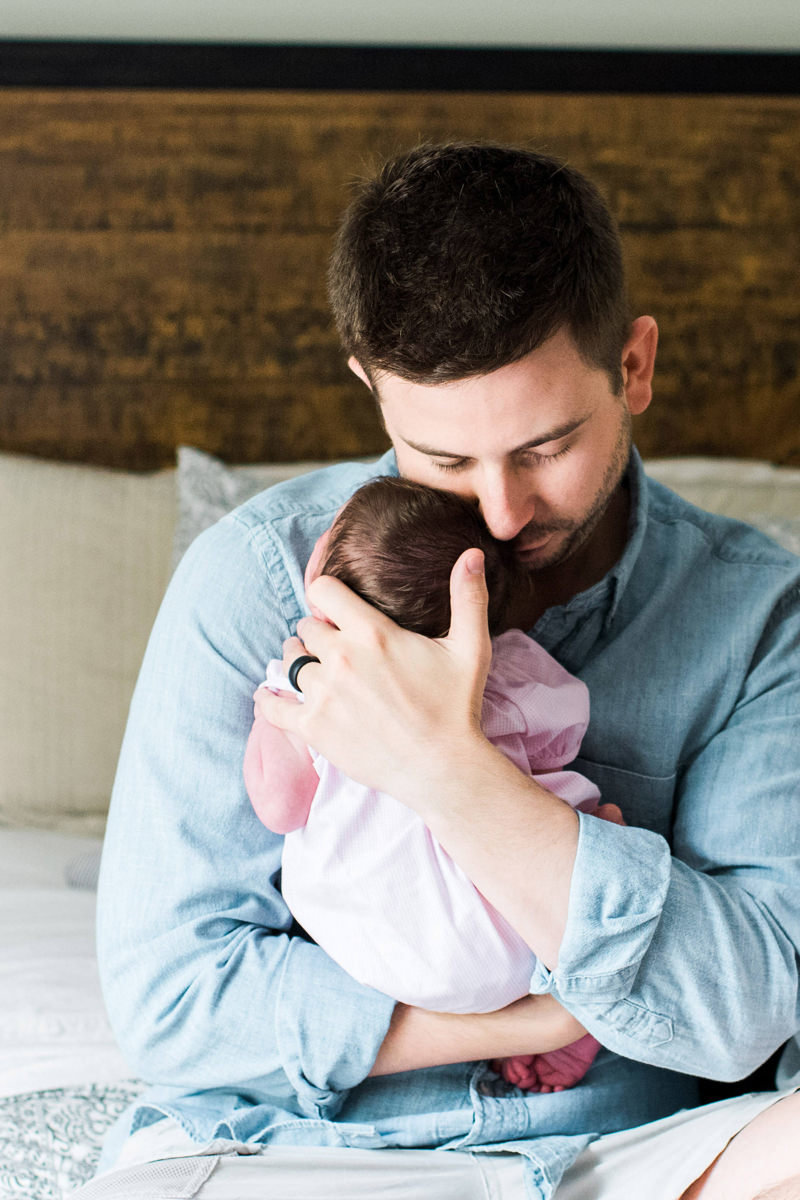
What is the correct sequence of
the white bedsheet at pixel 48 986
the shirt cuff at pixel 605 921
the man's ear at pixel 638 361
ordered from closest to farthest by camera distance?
1. the shirt cuff at pixel 605 921
2. the man's ear at pixel 638 361
3. the white bedsheet at pixel 48 986

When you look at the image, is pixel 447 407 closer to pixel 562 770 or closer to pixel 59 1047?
pixel 562 770

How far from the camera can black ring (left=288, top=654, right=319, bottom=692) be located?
1034 millimetres

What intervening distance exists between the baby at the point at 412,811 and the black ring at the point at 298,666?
0.03 metres

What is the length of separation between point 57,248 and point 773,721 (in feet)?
5.47

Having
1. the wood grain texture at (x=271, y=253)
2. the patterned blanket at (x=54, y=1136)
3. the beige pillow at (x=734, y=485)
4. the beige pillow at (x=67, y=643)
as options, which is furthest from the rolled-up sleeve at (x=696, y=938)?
the wood grain texture at (x=271, y=253)

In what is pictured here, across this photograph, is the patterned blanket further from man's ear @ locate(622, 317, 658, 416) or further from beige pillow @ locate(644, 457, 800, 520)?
beige pillow @ locate(644, 457, 800, 520)

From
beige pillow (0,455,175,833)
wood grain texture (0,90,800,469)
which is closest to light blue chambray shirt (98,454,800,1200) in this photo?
beige pillow (0,455,175,833)

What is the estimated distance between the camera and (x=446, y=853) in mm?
996

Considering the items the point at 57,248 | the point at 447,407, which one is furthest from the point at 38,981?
the point at 57,248

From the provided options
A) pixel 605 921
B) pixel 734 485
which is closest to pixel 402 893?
pixel 605 921

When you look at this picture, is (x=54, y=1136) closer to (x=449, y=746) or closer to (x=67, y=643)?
(x=449, y=746)

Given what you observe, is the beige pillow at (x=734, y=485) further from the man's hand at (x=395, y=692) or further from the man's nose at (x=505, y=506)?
the man's hand at (x=395, y=692)

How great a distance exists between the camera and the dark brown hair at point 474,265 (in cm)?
97

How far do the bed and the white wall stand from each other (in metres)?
0.08
